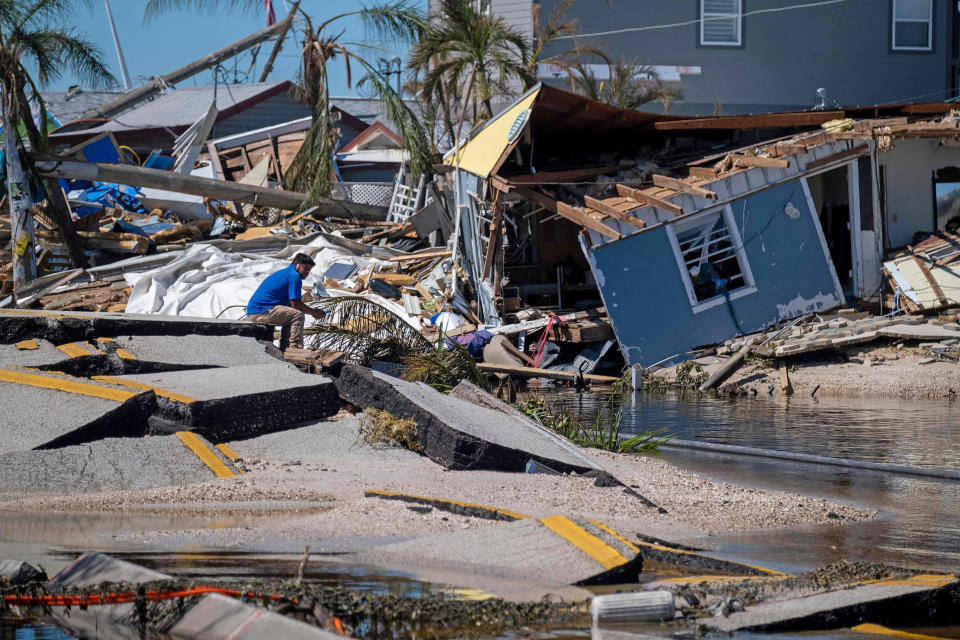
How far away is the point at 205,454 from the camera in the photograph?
7500mm

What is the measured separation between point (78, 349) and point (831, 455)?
6844 mm

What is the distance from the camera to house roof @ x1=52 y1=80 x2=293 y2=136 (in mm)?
35000

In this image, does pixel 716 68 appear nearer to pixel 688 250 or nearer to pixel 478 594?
pixel 688 250

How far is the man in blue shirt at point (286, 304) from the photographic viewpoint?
1272cm

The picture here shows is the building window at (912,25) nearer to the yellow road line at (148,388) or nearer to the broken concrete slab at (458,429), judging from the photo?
the broken concrete slab at (458,429)

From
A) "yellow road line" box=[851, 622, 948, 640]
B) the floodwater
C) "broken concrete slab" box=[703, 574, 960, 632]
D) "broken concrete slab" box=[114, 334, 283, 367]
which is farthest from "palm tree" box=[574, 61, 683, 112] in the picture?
"yellow road line" box=[851, 622, 948, 640]

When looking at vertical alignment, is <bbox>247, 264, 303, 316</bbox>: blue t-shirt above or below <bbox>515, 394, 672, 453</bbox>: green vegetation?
above

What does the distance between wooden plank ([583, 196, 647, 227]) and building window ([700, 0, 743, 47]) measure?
1405cm

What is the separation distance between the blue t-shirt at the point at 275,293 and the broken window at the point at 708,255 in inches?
274

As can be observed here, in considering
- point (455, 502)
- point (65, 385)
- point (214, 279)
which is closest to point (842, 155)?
point (214, 279)

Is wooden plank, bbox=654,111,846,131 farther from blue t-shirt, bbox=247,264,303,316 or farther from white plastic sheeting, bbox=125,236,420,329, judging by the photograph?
blue t-shirt, bbox=247,264,303,316

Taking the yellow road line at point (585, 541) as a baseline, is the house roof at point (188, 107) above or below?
above

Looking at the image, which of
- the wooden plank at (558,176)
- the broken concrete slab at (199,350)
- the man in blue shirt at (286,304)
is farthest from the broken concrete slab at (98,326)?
the wooden plank at (558,176)

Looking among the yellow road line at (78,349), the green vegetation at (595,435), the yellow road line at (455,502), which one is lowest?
the green vegetation at (595,435)
